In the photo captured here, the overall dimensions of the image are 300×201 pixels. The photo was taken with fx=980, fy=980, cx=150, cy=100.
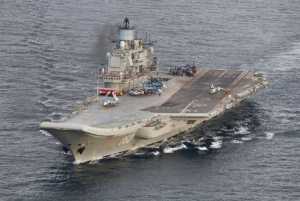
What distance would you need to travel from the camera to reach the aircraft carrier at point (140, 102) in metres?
103

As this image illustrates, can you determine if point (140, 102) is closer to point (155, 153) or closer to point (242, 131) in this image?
point (155, 153)

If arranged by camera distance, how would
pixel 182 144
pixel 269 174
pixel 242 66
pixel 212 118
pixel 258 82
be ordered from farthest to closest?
pixel 242 66
pixel 258 82
pixel 212 118
pixel 182 144
pixel 269 174

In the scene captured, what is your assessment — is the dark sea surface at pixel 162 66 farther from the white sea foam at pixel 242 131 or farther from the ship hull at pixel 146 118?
the ship hull at pixel 146 118

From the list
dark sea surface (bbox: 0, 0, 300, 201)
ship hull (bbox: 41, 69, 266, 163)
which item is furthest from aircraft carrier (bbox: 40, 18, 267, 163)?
dark sea surface (bbox: 0, 0, 300, 201)

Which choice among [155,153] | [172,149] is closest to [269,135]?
[172,149]

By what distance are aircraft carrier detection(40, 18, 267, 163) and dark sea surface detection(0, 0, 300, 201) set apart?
7.79 ft

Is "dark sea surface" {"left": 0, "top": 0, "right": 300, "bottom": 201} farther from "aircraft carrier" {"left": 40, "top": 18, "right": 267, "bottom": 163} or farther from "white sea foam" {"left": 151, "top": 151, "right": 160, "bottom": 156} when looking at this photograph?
"aircraft carrier" {"left": 40, "top": 18, "right": 267, "bottom": 163}

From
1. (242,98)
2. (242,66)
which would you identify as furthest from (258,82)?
(242,66)

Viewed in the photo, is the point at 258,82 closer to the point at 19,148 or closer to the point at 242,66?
the point at 242,66

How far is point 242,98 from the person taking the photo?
12388cm

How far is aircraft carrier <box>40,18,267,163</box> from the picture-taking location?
339 ft

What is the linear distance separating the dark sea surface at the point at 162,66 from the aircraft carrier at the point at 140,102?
2.37m

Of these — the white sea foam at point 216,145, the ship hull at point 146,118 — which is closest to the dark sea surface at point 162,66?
the white sea foam at point 216,145

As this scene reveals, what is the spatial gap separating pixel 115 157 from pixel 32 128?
12.0m
